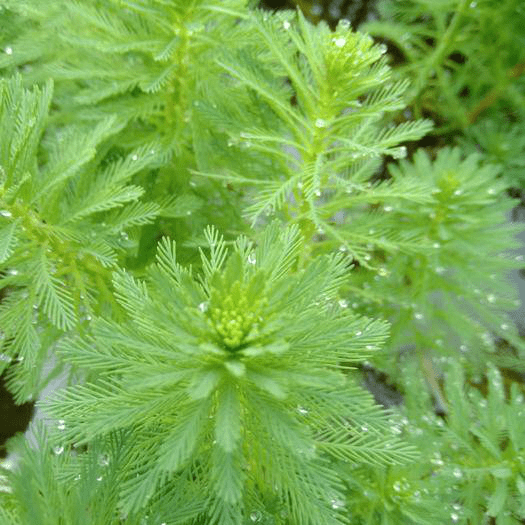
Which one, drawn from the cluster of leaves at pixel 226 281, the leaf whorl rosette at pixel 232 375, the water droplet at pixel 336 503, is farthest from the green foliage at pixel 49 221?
the water droplet at pixel 336 503

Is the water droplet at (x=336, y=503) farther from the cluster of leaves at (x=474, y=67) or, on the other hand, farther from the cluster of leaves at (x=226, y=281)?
the cluster of leaves at (x=474, y=67)

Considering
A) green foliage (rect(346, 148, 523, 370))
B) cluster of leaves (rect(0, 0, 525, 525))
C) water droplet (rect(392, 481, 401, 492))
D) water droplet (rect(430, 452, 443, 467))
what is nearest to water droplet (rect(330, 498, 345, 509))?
cluster of leaves (rect(0, 0, 525, 525))

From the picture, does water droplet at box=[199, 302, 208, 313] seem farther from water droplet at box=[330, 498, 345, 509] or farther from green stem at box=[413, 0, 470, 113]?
green stem at box=[413, 0, 470, 113]

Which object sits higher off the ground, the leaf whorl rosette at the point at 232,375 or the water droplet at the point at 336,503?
the leaf whorl rosette at the point at 232,375

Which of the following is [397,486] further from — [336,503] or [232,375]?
[232,375]

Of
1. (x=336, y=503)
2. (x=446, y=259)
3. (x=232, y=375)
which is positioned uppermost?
(x=446, y=259)

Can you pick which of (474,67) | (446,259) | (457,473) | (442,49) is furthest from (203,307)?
(474,67)

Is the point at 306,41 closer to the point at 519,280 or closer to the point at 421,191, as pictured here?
the point at 421,191
